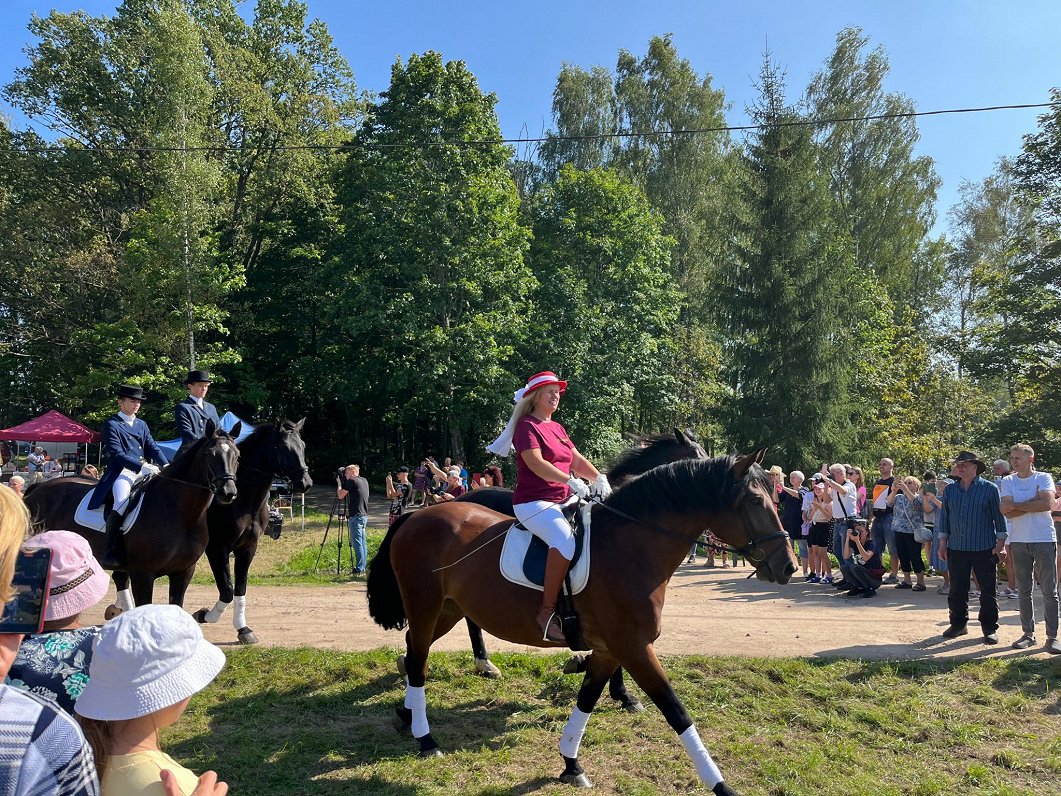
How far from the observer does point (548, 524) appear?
5.34 meters

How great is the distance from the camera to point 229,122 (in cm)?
3331

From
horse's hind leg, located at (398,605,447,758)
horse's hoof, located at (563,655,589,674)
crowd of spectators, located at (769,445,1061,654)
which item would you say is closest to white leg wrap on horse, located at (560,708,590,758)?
horse's hind leg, located at (398,605,447,758)

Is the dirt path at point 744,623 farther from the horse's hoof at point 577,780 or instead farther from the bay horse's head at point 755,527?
the bay horse's head at point 755,527

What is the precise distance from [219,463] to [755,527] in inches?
217

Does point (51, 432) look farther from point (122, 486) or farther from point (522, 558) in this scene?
point (522, 558)

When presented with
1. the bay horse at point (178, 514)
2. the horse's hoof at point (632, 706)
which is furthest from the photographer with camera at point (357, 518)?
the horse's hoof at point (632, 706)

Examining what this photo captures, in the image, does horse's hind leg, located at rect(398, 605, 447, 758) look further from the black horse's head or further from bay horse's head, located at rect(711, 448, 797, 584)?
the black horse's head

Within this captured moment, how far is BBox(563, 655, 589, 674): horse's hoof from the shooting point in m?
6.86

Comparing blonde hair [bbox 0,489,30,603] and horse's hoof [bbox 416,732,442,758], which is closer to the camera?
blonde hair [bbox 0,489,30,603]

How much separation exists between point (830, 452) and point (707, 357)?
9.76m

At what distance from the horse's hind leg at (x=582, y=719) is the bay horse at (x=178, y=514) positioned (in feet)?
14.3

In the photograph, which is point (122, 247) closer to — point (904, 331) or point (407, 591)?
point (407, 591)

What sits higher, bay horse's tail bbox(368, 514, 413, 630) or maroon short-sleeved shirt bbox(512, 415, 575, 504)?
maroon short-sleeved shirt bbox(512, 415, 575, 504)

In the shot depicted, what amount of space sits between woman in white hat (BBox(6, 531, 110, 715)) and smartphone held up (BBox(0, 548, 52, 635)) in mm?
195
